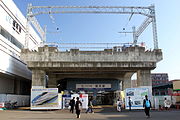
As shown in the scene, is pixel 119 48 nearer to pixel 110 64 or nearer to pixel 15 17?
pixel 110 64

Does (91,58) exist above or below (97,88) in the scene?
above

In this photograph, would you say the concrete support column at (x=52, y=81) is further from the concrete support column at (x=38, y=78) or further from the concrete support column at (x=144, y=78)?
the concrete support column at (x=144, y=78)

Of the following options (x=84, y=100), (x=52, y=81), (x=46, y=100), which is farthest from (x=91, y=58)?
(x=52, y=81)

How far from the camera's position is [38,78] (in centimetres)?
2658

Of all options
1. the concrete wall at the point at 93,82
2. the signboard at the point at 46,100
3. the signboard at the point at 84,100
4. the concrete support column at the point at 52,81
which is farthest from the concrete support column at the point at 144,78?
the concrete support column at the point at 52,81

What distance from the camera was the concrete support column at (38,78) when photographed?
26.2 meters

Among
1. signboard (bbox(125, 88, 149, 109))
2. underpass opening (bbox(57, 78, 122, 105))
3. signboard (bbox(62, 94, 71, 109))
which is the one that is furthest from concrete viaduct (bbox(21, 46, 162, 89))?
underpass opening (bbox(57, 78, 122, 105))

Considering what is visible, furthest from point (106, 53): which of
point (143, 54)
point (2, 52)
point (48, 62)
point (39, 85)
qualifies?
point (2, 52)

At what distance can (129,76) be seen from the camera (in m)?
38.4

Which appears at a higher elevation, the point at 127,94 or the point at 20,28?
the point at 20,28

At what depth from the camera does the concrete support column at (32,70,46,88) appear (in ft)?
86.0

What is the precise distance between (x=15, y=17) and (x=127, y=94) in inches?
816

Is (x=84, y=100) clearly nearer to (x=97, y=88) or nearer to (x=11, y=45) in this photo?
(x=97, y=88)

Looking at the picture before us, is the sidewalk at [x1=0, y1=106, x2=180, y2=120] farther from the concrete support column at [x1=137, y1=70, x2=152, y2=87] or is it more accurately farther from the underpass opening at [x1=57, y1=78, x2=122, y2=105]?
the underpass opening at [x1=57, y1=78, x2=122, y2=105]
